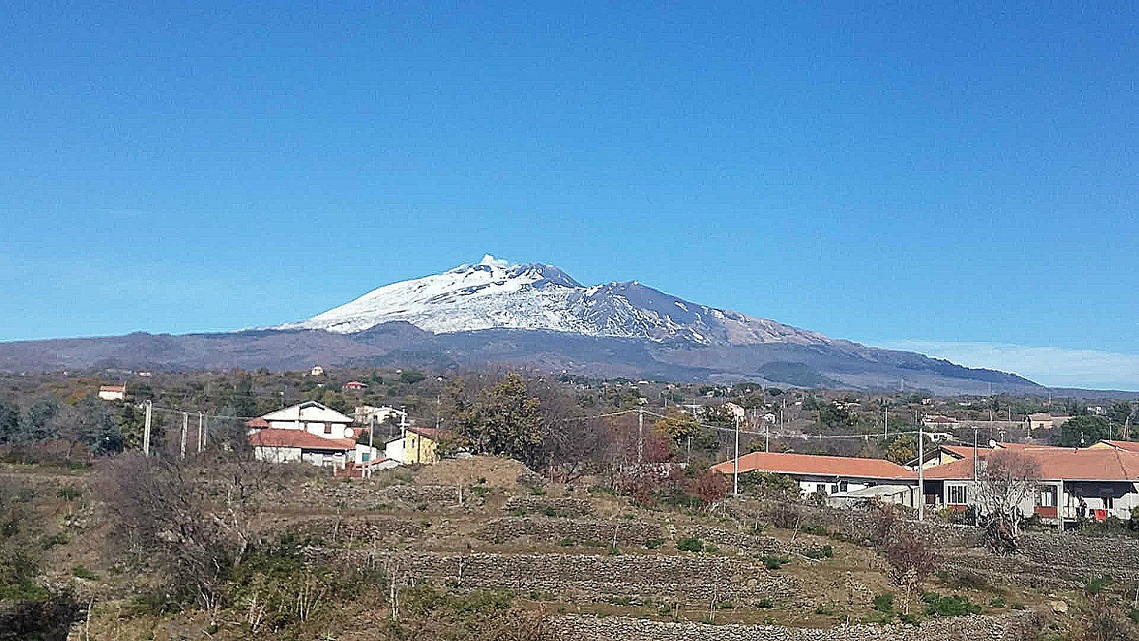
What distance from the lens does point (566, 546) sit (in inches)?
1024

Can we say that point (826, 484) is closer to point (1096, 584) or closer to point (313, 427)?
point (1096, 584)

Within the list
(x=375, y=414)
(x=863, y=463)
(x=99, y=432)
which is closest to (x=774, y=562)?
(x=863, y=463)

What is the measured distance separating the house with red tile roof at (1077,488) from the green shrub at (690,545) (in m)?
14.7

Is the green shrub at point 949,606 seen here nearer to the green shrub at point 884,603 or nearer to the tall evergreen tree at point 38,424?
the green shrub at point 884,603

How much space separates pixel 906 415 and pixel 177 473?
251 feet

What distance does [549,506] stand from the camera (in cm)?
2930

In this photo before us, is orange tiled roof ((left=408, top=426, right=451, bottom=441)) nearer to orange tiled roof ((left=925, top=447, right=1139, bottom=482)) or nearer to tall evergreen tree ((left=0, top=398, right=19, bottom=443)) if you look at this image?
tall evergreen tree ((left=0, top=398, right=19, bottom=443))

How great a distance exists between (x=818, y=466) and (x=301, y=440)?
21.2m

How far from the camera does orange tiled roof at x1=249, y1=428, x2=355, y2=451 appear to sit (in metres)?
47.1

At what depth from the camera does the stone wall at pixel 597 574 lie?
22094mm

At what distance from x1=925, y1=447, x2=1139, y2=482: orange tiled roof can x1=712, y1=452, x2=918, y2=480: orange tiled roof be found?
170 cm

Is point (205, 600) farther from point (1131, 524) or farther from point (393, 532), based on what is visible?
point (1131, 524)

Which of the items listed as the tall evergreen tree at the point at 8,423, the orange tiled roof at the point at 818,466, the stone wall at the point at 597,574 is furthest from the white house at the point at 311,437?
the stone wall at the point at 597,574

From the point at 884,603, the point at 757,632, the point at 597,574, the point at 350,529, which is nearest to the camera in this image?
the point at 757,632
